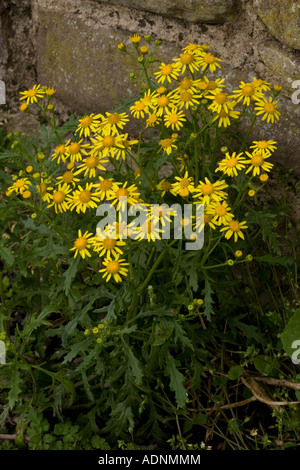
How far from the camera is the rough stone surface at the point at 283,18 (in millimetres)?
1870

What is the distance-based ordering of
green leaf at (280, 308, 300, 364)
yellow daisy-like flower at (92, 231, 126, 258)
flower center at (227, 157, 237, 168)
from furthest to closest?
green leaf at (280, 308, 300, 364) < flower center at (227, 157, 237, 168) < yellow daisy-like flower at (92, 231, 126, 258)

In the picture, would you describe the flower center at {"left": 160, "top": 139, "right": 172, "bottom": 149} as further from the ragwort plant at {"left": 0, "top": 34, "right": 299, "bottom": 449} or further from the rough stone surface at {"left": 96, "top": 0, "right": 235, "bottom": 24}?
the rough stone surface at {"left": 96, "top": 0, "right": 235, "bottom": 24}

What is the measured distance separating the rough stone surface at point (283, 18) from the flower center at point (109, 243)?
0.88m

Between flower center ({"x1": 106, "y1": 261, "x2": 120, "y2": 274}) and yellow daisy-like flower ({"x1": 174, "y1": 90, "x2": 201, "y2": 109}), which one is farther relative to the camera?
yellow daisy-like flower ({"x1": 174, "y1": 90, "x2": 201, "y2": 109})

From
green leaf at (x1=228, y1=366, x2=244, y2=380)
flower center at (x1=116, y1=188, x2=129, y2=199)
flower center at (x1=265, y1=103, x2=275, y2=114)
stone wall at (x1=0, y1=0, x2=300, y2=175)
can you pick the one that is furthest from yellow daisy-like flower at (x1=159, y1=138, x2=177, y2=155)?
green leaf at (x1=228, y1=366, x2=244, y2=380)

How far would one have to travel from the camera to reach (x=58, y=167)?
6.41 ft

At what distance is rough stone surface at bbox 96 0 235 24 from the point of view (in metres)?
2.02

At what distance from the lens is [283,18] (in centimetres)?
190

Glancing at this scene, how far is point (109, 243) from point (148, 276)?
0.55 feet

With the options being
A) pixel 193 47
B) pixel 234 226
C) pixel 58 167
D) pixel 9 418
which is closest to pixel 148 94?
pixel 193 47

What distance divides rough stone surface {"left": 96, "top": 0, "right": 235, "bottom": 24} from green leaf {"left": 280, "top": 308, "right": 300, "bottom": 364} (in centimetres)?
103

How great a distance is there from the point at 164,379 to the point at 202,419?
7.4 inches

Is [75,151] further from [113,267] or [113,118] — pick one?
[113,267]
